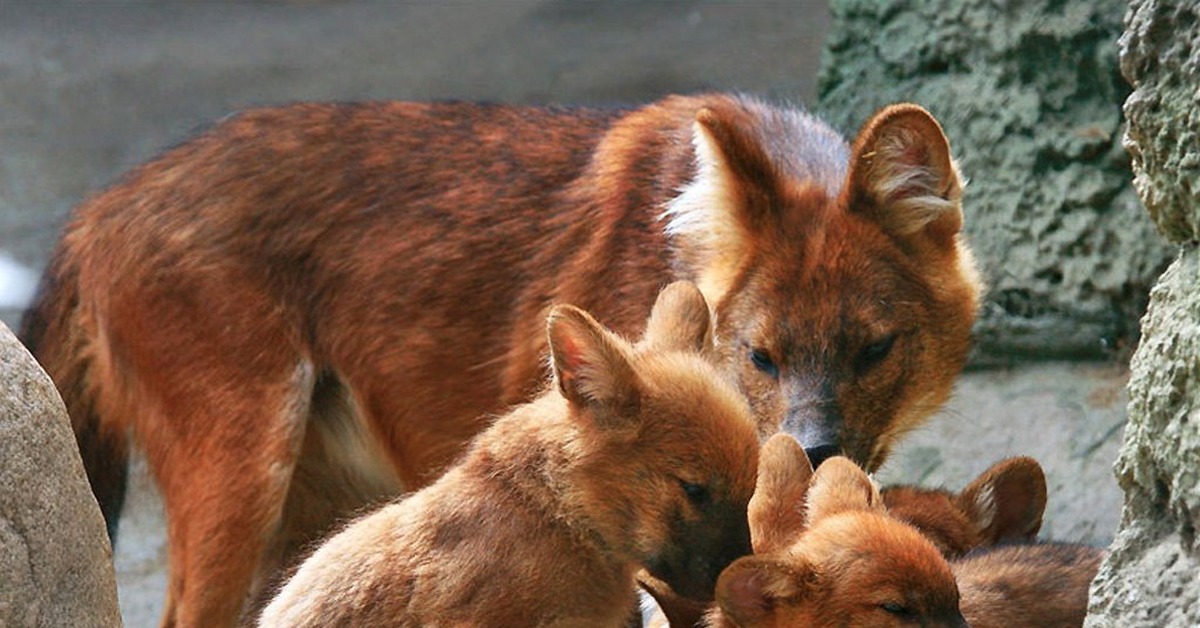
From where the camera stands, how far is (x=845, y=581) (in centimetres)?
504

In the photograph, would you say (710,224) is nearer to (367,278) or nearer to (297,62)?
(367,278)

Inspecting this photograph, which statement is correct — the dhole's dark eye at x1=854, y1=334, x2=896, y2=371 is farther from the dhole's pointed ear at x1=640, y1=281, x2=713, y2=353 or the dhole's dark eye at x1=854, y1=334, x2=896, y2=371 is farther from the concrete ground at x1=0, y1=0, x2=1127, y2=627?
the concrete ground at x1=0, y1=0, x2=1127, y2=627

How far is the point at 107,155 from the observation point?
14.0 m

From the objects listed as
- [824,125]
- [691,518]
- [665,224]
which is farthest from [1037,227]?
[691,518]

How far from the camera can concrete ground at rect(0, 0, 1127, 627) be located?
45.6 ft

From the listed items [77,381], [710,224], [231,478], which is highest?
[710,224]

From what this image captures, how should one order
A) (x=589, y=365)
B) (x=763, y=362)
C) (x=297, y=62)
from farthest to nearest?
(x=297, y=62) → (x=763, y=362) → (x=589, y=365)

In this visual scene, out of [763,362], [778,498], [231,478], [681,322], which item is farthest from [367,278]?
[778,498]

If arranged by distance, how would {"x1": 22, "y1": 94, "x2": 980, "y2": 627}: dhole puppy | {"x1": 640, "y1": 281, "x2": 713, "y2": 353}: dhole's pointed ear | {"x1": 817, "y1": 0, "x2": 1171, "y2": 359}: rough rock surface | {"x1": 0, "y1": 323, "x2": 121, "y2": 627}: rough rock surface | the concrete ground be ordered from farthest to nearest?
1. the concrete ground
2. {"x1": 817, "y1": 0, "x2": 1171, "y2": 359}: rough rock surface
3. {"x1": 22, "y1": 94, "x2": 980, "y2": 627}: dhole puppy
4. {"x1": 640, "y1": 281, "x2": 713, "y2": 353}: dhole's pointed ear
5. {"x1": 0, "y1": 323, "x2": 121, "y2": 627}: rough rock surface

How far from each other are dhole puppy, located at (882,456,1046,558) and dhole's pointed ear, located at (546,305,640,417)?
1.04 m

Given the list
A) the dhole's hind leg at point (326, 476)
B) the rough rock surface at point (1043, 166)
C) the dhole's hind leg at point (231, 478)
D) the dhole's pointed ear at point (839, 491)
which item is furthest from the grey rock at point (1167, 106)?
the rough rock surface at point (1043, 166)

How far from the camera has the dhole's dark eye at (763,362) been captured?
7215 mm

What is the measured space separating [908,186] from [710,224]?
731mm

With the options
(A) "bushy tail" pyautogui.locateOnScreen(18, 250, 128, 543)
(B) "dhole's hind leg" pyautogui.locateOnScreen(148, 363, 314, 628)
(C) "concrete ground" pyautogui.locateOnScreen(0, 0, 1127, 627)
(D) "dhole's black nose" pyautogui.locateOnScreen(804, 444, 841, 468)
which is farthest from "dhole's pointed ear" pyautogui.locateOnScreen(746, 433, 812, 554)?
(C) "concrete ground" pyautogui.locateOnScreen(0, 0, 1127, 627)
